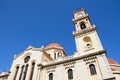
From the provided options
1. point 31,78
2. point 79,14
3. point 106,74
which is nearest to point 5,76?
point 31,78

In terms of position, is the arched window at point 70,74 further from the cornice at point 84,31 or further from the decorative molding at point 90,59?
the cornice at point 84,31

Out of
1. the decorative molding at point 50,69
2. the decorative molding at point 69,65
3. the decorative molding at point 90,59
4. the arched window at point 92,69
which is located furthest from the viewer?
the decorative molding at point 50,69

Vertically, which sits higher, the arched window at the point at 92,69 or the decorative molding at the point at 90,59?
the decorative molding at the point at 90,59

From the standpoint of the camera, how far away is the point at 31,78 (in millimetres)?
21469

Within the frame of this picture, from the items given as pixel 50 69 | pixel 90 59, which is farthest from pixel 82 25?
pixel 50 69

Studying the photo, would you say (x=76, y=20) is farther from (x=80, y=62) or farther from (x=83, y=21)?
(x=80, y=62)

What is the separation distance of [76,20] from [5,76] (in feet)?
63.7

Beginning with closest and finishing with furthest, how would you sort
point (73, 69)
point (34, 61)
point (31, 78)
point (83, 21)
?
point (73, 69)
point (31, 78)
point (34, 61)
point (83, 21)

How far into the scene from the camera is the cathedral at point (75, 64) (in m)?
17.9

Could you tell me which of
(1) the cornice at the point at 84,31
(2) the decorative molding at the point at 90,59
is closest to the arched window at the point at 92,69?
(2) the decorative molding at the point at 90,59

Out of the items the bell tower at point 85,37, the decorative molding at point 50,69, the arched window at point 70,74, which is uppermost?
the bell tower at point 85,37

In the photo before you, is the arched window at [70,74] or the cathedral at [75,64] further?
the arched window at [70,74]

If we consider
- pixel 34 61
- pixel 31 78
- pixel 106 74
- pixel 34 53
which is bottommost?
pixel 106 74

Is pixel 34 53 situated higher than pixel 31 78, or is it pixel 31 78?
pixel 34 53
